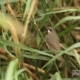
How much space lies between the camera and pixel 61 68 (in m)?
1.73

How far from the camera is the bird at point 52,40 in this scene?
1.70 m

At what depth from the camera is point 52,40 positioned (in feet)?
6.17

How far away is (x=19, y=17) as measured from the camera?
1728 mm

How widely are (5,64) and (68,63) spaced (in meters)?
0.38

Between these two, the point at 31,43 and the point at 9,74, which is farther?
the point at 31,43

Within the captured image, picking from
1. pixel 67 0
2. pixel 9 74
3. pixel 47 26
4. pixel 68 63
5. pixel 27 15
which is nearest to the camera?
pixel 9 74

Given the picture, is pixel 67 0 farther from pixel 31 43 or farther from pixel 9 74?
pixel 9 74

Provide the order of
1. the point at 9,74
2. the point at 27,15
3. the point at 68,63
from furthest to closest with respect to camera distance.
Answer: the point at 68,63, the point at 27,15, the point at 9,74

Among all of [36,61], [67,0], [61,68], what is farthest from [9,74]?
[67,0]

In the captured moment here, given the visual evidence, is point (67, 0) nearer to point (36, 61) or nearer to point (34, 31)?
point (34, 31)

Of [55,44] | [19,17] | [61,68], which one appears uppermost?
[19,17]

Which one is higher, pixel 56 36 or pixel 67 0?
pixel 67 0

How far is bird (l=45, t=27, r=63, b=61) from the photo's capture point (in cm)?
170

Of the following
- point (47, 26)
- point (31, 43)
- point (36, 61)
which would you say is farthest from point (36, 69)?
point (47, 26)
